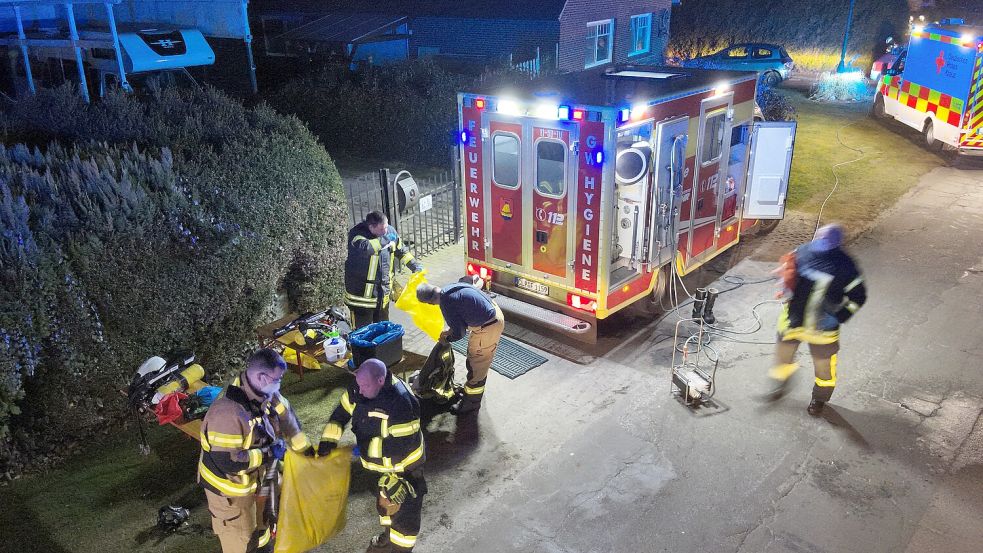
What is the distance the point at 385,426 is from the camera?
4277mm

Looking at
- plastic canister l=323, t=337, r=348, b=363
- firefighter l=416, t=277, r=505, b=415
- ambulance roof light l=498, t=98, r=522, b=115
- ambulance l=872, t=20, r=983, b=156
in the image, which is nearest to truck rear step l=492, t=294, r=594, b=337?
firefighter l=416, t=277, r=505, b=415

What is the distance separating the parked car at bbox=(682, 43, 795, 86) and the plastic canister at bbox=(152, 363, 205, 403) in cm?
2278

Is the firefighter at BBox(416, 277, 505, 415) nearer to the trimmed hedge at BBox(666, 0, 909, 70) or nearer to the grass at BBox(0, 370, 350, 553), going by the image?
the grass at BBox(0, 370, 350, 553)

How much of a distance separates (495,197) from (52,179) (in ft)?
14.0

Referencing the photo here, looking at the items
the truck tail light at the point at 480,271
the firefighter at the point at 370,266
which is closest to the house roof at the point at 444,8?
the truck tail light at the point at 480,271

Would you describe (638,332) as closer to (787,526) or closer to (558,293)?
(558,293)

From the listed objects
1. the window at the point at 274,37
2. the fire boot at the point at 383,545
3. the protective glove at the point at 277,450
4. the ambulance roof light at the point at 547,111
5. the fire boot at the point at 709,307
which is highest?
the window at the point at 274,37

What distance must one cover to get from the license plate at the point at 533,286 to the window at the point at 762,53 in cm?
2041

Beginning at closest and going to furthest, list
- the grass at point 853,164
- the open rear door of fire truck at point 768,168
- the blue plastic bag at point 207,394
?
the blue plastic bag at point 207,394 → the open rear door of fire truck at point 768,168 → the grass at point 853,164

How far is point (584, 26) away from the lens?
69.7 feet

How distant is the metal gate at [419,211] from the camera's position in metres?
9.08

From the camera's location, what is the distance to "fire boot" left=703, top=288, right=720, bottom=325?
7.86 meters

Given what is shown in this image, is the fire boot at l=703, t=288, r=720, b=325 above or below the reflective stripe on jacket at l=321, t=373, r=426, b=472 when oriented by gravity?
below

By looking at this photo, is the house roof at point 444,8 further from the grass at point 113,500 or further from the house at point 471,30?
the grass at point 113,500
